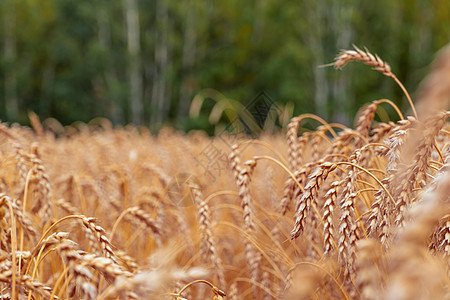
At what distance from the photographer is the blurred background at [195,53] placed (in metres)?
18.6

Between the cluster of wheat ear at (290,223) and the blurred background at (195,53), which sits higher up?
the cluster of wheat ear at (290,223)

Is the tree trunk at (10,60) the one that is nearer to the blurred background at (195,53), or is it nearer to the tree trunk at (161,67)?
the blurred background at (195,53)

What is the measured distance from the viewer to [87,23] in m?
20.2

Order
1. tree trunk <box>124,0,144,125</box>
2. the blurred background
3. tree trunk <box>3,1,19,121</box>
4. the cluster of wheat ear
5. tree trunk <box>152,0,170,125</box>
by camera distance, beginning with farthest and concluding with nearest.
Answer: tree trunk <box>152,0,170,125</box> → the blurred background → tree trunk <box>124,0,144,125</box> → tree trunk <box>3,1,19,121</box> → the cluster of wheat ear

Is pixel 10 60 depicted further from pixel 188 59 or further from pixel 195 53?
pixel 195 53

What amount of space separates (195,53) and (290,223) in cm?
1859

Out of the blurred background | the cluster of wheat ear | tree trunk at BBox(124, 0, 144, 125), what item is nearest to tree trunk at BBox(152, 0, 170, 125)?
the blurred background

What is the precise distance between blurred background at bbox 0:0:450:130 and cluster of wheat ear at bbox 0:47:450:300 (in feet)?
51.1

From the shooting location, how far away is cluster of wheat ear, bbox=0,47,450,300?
62 cm

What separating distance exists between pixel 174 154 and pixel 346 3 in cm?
1575

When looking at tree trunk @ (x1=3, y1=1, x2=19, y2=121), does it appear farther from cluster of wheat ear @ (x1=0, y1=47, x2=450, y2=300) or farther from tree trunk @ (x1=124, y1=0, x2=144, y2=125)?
cluster of wheat ear @ (x1=0, y1=47, x2=450, y2=300)

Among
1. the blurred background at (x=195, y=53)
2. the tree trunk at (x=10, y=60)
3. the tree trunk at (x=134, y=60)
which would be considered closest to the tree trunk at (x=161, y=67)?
the blurred background at (x=195, y=53)

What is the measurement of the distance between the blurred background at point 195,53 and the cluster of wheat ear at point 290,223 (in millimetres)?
15581

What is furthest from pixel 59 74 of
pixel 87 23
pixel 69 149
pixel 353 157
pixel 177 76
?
pixel 353 157
